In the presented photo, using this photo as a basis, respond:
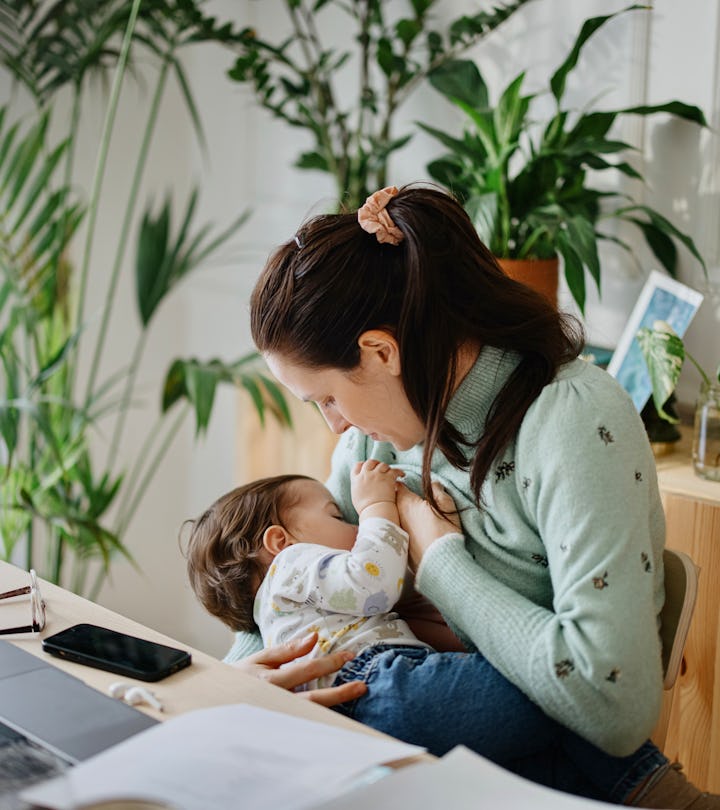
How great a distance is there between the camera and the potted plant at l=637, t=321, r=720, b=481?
1.84 meters

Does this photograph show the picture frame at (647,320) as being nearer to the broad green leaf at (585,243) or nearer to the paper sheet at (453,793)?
the broad green leaf at (585,243)

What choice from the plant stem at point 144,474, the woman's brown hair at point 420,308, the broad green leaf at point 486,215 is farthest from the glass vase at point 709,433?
the plant stem at point 144,474

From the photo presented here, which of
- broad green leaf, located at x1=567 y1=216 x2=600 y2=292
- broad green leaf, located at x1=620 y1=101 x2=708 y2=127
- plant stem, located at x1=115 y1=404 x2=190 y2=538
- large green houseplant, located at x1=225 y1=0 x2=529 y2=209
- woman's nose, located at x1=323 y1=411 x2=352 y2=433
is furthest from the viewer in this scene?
plant stem, located at x1=115 y1=404 x2=190 y2=538

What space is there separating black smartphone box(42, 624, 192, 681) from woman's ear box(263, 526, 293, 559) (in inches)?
13.0

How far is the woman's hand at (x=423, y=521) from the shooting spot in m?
1.36

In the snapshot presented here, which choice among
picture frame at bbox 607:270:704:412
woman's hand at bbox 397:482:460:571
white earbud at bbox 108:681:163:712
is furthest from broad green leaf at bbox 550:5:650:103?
white earbud at bbox 108:681:163:712

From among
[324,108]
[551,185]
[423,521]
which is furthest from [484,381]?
[324,108]

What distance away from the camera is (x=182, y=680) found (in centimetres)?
113

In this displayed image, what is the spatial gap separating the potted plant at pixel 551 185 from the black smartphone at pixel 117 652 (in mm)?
1089

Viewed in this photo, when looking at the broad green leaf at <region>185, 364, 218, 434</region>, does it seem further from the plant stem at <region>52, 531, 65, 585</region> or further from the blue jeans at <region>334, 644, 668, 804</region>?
the blue jeans at <region>334, 644, 668, 804</region>

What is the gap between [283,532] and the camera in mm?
1522

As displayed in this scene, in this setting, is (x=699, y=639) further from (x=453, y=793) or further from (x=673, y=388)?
(x=453, y=793)

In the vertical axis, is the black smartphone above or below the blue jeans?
above

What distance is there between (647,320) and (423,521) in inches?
34.7
